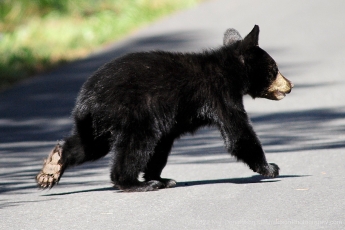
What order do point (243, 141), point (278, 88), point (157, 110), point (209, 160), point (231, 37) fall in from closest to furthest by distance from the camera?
point (157, 110) → point (243, 141) → point (278, 88) → point (231, 37) → point (209, 160)

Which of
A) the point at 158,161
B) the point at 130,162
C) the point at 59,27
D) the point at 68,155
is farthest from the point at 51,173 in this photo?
the point at 59,27

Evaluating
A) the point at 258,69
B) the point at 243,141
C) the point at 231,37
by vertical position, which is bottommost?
the point at 243,141

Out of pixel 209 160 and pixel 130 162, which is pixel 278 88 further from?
pixel 130 162

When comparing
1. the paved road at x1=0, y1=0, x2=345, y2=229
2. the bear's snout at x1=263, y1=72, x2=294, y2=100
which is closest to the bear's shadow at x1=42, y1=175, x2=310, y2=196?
the paved road at x1=0, y1=0, x2=345, y2=229

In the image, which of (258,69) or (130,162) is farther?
(258,69)

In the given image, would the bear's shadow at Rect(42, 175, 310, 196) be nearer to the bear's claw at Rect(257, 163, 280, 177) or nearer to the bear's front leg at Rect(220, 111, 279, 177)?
the bear's claw at Rect(257, 163, 280, 177)

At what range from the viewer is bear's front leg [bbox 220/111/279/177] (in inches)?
285

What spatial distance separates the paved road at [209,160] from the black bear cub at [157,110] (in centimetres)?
28

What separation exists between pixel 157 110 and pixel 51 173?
3.52ft

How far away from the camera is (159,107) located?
6938 millimetres

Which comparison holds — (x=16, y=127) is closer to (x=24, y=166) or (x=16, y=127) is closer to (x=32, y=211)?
(x=24, y=166)

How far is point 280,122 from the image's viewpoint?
420 inches

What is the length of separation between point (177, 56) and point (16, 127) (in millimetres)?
4629

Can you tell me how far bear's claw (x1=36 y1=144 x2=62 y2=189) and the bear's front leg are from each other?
1457 mm
